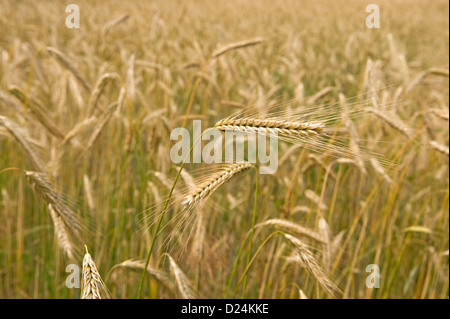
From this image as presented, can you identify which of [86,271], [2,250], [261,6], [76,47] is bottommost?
[2,250]

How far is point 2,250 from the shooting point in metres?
2.59

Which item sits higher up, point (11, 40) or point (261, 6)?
point (261, 6)

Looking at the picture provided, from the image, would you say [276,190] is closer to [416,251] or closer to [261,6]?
[416,251]

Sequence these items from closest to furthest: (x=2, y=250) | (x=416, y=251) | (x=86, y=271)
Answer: (x=86, y=271) → (x=2, y=250) → (x=416, y=251)

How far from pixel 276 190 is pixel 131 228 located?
97cm

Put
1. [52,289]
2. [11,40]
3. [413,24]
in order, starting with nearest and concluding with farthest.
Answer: [52,289] < [11,40] < [413,24]

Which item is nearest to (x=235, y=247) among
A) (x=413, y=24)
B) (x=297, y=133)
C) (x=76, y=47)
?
(x=297, y=133)

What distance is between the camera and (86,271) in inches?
37.8

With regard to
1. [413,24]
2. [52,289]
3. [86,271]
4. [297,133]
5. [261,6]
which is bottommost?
[52,289]
